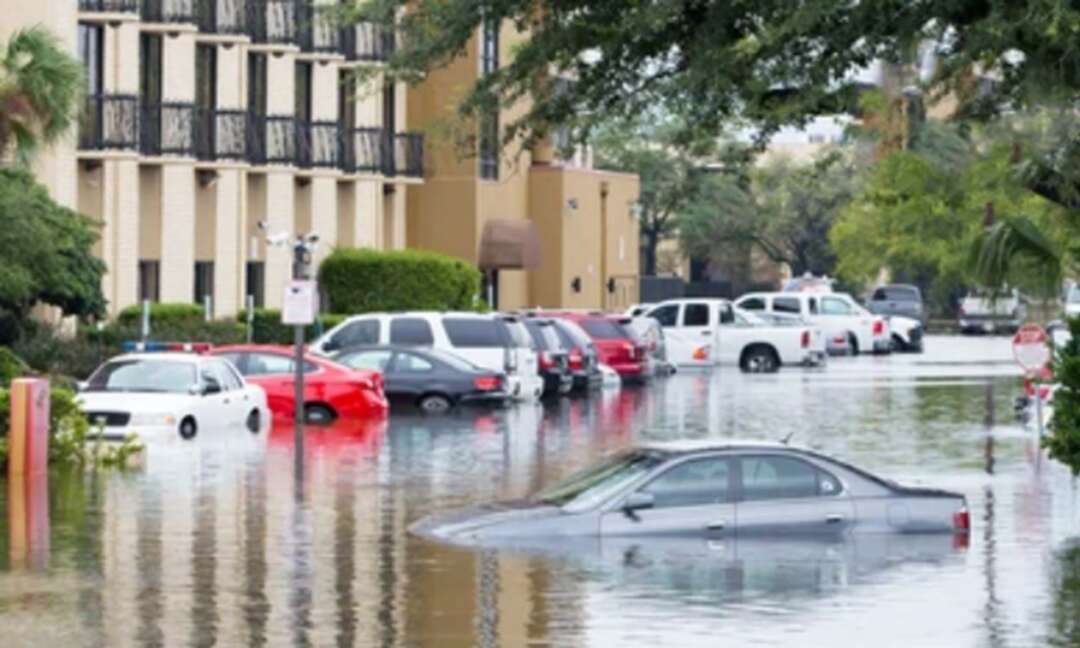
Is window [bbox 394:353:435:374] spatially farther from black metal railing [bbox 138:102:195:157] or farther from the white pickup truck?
Result: the white pickup truck

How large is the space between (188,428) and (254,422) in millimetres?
2701

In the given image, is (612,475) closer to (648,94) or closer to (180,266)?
(648,94)

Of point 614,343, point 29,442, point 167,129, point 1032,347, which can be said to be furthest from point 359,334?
point 29,442

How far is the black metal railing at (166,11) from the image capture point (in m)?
62.2

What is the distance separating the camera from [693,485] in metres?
26.1

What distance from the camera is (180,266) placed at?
2522 inches

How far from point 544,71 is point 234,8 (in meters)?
43.9

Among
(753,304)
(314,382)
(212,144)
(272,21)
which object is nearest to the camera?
(314,382)

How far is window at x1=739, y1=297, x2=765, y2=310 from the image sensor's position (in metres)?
83.7

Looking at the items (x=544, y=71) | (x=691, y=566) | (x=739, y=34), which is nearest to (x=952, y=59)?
(x=739, y=34)

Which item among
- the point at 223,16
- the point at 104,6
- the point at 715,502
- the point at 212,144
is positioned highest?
the point at 223,16

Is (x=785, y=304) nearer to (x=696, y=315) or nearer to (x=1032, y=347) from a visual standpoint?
(x=696, y=315)

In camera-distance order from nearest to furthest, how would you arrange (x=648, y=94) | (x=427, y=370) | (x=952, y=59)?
(x=952, y=59) → (x=648, y=94) → (x=427, y=370)

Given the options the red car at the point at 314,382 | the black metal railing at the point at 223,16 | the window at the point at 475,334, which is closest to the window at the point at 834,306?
the black metal railing at the point at 223,16
